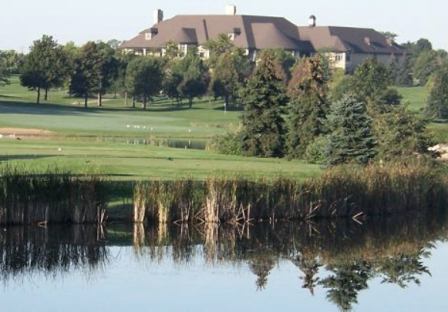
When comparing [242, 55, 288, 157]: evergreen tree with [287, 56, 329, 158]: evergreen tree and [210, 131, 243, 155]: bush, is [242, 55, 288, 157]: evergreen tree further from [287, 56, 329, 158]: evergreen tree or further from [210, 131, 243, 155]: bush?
[287, 56, 329, 158]: evergreen tree

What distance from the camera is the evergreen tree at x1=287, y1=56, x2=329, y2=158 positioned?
59.5 m

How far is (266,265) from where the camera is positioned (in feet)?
103

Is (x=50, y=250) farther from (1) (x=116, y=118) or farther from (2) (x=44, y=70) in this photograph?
(2) (x=44, y=70)

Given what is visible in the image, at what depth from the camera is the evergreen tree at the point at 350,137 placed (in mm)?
49438

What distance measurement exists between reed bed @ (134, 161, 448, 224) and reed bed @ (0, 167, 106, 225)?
1365mm

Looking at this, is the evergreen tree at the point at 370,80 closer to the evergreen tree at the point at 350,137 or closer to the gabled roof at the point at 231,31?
the evergreen tree at the point at 350,137

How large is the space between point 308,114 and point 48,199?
26903mm

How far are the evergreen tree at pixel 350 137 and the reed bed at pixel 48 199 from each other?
1560cm

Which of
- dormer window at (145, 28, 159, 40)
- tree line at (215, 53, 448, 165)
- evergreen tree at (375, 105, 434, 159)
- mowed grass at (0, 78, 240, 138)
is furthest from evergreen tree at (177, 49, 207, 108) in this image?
evergreen tree at (375, 105, 434, 159)

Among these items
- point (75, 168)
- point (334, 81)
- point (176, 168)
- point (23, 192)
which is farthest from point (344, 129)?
point (334, 81)

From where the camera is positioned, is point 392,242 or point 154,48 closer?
point 392,242

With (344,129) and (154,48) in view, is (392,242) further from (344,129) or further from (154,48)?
(154,48)

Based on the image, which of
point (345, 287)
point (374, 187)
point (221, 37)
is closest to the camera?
point (345, 287)

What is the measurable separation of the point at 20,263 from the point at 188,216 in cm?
778
